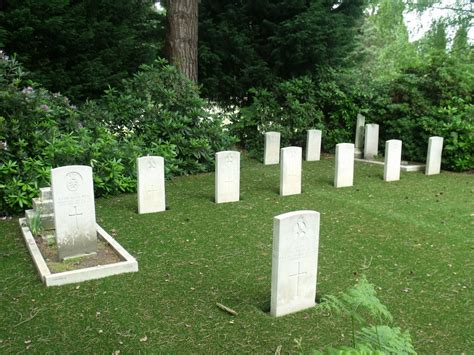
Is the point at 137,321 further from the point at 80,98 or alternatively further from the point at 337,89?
the point at 337,89

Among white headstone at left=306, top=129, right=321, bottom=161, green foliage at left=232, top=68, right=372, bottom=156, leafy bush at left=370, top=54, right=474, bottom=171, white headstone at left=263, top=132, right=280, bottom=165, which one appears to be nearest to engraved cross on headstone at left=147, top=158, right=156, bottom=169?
white headstone at left=263, top=132, right=280, bottom=165

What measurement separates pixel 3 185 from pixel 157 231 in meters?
2.60

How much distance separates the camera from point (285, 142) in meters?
13.1

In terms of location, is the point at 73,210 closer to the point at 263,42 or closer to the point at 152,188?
the point at 152,188

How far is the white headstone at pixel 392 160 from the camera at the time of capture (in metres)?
9.43

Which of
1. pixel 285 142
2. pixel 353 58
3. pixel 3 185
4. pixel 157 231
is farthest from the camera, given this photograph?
pixel 353 58

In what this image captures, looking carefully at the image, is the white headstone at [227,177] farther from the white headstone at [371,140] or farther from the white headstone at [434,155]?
the white headstone at [371,140]

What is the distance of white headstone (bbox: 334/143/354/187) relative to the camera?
8789mm

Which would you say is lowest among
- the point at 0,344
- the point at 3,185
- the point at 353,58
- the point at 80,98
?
the point at 0,344

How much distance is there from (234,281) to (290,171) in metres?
3.92

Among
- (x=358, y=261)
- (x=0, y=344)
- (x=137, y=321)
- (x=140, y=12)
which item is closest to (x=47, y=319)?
(x=0, y=344)

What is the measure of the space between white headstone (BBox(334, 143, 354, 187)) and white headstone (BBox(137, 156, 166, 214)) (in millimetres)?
3700

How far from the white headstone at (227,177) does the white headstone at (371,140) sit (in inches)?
240

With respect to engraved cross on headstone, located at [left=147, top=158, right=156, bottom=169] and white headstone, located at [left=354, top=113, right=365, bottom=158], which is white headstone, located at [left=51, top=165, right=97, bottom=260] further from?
Answer: white headstone, located at [left=354, top=113, right=365, bottom=158]
